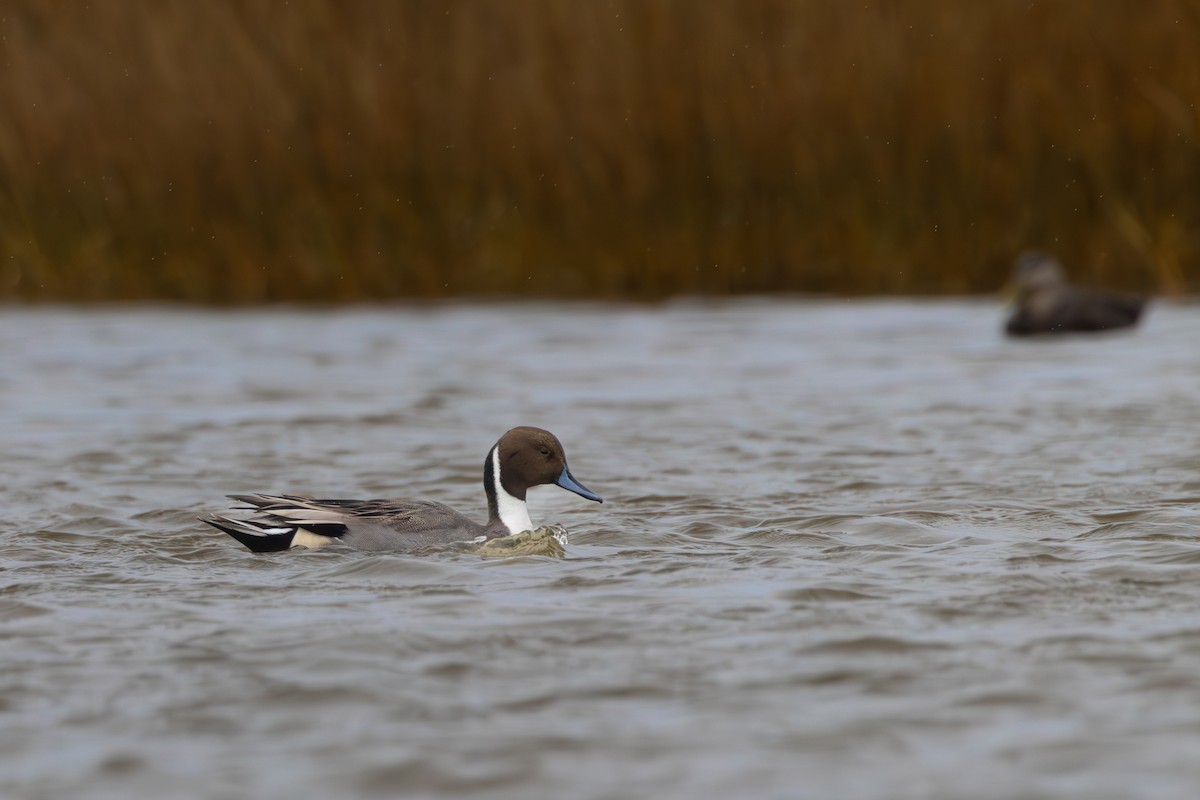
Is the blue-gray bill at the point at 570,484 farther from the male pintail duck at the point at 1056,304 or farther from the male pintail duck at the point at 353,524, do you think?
the male pintail duck at the point at 1056,304

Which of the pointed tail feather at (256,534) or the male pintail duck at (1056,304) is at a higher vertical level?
the male pintail duck at (1056,304)

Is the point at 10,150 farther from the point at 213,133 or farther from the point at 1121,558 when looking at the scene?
the point at 1121,558

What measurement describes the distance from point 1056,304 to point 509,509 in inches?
251

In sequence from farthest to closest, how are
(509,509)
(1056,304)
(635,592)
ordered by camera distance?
(1056,304), (509,509), (635,592)

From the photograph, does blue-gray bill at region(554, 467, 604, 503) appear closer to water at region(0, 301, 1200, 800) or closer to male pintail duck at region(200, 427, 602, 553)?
male pintail duck at region(200, 427, 602, 553)

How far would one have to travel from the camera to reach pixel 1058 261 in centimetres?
1377

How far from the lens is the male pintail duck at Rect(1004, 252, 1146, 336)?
1263cm

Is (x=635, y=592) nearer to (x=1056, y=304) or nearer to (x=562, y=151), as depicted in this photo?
(x=1056, y=304)

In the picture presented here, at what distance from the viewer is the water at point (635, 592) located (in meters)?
4.09

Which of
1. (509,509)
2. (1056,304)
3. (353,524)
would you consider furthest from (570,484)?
(1056,304)

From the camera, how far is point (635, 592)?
5703mm

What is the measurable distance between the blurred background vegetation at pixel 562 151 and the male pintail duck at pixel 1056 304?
2.53 feet

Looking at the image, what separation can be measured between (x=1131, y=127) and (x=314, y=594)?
8.78 meters

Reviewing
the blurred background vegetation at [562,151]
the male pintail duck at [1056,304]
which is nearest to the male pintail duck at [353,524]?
the male pintail duck at [1056,304]
